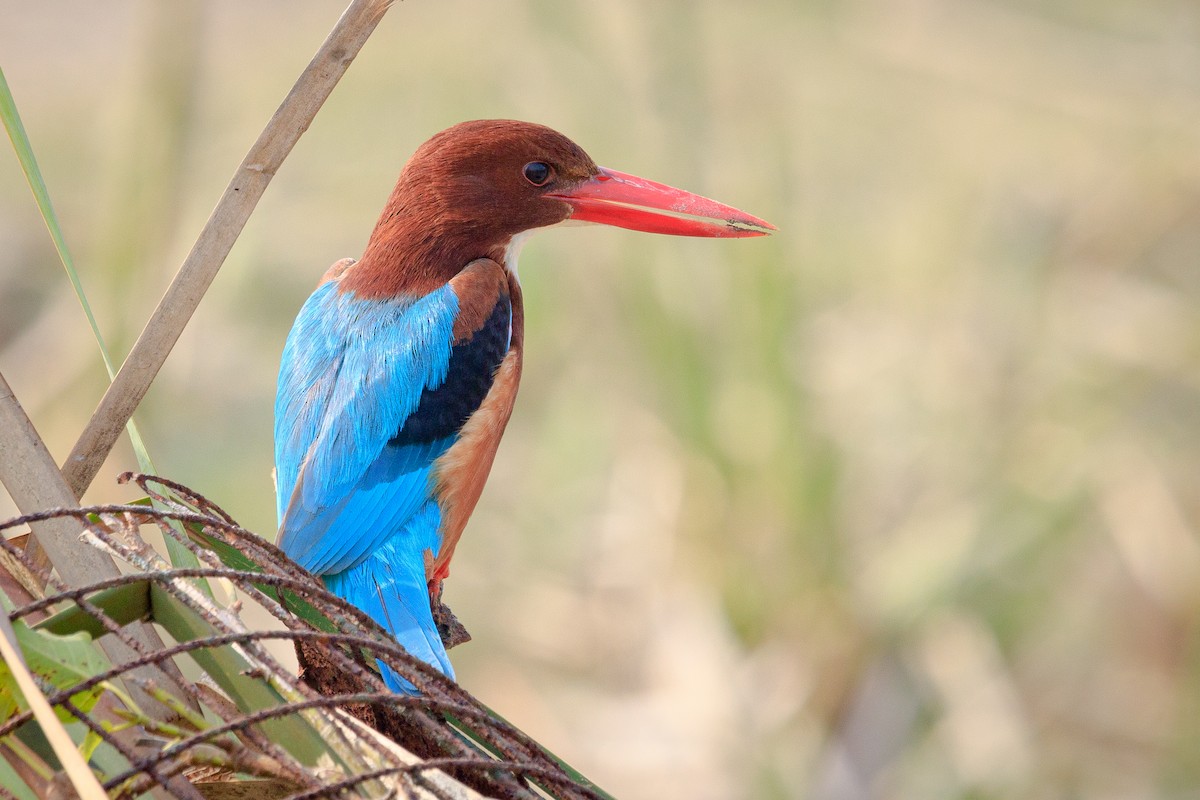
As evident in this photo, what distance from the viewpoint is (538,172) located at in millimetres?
1955

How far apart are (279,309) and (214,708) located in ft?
10.9

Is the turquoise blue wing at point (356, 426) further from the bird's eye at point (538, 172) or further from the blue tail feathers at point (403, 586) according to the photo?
the bird's eye at point (538, 172)

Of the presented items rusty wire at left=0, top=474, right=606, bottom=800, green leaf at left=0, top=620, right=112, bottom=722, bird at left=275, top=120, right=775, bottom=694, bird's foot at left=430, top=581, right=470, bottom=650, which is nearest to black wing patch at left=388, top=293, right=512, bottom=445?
bird at left=275, top=120, right=775, bottom=694

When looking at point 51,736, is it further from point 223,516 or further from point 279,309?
point 279,309

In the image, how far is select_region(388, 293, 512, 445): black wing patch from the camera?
182 cm

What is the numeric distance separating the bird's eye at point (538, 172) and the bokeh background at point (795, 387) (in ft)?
3.00

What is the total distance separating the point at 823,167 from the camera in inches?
180

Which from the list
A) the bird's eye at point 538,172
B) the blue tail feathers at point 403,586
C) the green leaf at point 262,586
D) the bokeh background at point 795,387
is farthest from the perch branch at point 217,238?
the bokeh background at point 795,387

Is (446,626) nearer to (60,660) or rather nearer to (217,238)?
(217,238)

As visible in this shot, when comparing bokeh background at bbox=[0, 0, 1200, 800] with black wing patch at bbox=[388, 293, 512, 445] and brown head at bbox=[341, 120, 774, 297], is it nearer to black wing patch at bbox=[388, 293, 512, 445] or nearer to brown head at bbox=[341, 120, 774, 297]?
brown head at bbox=[341, 120, 774, 297]

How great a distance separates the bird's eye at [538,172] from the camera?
6.38ft

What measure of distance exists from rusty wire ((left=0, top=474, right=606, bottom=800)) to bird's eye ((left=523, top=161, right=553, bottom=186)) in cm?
98

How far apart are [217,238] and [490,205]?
693 mm

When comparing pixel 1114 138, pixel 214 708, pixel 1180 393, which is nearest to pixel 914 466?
pixel 1180 393
